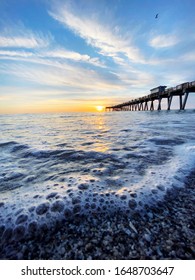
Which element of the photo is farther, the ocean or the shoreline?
the ocean

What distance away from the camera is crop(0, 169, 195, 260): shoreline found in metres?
1.07

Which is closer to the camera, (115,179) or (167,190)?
(167,190)

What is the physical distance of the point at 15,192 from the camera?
74.5 inches

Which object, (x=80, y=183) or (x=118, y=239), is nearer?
(x=118, y=239)

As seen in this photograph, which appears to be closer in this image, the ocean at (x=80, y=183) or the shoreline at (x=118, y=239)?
the shoreline at (x=118, y=239)

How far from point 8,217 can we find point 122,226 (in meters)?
1.17

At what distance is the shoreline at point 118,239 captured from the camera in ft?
3.50

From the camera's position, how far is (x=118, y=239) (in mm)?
1171
